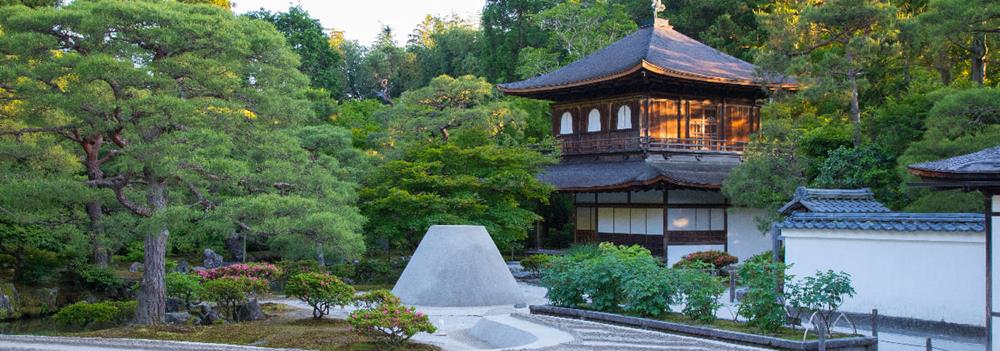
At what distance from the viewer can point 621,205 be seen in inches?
1117

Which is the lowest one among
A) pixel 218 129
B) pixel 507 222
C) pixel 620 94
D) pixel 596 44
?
pixel 507 222

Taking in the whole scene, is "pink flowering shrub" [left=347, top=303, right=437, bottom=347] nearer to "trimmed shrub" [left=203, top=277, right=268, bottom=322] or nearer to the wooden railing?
"trimmed shrub" [left=203, top=277, right=268, bottom=322]

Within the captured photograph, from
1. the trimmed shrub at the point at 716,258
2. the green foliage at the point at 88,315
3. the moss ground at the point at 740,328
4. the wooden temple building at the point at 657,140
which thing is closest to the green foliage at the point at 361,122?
the wooden temple building at the point at 657,140

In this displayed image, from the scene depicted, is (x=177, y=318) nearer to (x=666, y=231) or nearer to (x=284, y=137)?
(x=284, y=137)

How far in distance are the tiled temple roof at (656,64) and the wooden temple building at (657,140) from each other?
50 millimetres

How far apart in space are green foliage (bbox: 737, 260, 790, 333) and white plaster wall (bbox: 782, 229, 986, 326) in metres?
2.53

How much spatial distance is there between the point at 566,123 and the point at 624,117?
8.96ft

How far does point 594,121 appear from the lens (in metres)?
29.9

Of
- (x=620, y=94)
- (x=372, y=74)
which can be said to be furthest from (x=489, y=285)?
A: (x=372, y=74)

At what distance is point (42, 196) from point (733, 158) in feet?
69.1

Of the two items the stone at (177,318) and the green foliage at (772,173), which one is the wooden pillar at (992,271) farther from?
the stone at (177,318)

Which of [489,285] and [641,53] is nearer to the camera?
[489,285]

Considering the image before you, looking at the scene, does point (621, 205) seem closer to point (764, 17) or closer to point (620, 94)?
point (620, 94)

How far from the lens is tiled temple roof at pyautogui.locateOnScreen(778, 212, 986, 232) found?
40.6 feet
